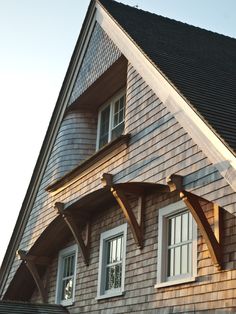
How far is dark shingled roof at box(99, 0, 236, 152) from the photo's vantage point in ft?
29.7

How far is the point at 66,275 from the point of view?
15.0 meters

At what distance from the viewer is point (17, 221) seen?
55.5 feet

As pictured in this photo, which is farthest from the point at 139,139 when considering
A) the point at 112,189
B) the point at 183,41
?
the point at 183,41

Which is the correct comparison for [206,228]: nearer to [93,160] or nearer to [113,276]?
[113,276]

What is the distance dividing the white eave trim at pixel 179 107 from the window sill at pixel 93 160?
4.17 ft

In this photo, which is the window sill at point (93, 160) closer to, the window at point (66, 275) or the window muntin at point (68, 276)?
the window at point (66, 275)

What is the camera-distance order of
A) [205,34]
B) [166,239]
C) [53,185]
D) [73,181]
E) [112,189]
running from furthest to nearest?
[205,34] → [53,185] → [73,181] → [112,189] → [166,239]

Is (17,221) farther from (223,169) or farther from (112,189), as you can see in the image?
(223,169)

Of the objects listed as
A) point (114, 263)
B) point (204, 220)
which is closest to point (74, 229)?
point (114, 263)

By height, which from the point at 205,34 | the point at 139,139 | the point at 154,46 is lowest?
the point at 139,139

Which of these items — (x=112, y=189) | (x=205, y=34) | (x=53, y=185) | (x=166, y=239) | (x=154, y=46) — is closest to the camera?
(x=166, y=239)

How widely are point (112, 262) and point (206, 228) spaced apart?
4.10m

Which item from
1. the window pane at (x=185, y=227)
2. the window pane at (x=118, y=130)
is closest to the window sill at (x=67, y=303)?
the window pane at (x=118, y=130)

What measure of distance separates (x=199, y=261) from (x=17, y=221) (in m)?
8.75
